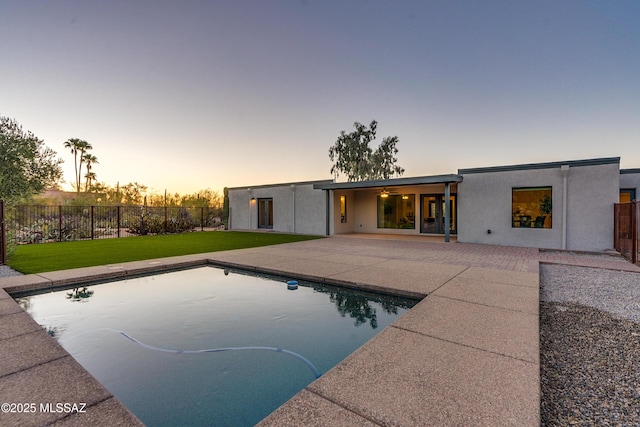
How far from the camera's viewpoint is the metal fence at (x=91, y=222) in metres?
12.8

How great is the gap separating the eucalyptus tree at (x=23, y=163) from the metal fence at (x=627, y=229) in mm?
17506

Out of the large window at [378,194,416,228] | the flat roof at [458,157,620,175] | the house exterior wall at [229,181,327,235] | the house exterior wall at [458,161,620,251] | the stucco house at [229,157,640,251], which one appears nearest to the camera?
the flat roof at [458,157,620,175]

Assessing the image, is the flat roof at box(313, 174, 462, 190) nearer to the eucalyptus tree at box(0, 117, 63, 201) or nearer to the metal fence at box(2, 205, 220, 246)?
the metal fence at box(2, 205, 220, 246)

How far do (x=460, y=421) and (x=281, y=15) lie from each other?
13.2 metres

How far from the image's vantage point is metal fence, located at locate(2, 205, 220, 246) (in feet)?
42.0

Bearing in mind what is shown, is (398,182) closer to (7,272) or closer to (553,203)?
(553,203)

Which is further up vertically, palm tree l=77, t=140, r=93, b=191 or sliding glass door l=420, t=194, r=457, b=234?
palm tree l=77, t=140, r=93, b=191

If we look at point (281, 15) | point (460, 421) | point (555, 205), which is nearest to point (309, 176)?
point (281, 15)

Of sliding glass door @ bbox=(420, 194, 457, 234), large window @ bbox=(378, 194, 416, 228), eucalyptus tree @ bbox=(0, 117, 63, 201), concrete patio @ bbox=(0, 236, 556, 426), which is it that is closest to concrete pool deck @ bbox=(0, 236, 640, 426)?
concrete patio @ bbox=(0, 236, 556, 426)

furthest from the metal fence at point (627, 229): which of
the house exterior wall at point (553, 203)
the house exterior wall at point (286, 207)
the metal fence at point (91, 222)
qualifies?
the metal fence at point (91, 222)

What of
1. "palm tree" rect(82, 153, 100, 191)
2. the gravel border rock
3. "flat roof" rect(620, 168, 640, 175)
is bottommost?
the gravel border rock

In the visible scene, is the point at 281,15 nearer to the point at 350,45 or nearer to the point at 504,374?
the point at 350,45

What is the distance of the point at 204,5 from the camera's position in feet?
33.4

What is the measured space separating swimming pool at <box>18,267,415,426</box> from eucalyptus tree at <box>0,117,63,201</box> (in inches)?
274
